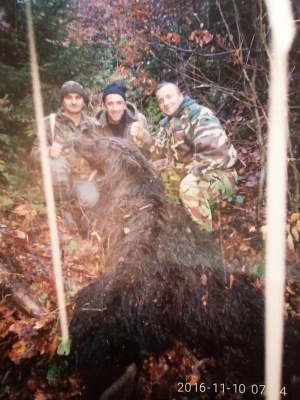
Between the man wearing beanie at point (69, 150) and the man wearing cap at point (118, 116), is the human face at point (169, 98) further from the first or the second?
the man wearing beanie at point (69, 150)

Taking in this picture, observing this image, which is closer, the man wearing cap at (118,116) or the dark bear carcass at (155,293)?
the dark bear carcass at (155,293)

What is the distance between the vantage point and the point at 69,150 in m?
2.30

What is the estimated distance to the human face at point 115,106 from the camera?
230 cm

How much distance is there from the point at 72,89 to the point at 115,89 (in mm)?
297

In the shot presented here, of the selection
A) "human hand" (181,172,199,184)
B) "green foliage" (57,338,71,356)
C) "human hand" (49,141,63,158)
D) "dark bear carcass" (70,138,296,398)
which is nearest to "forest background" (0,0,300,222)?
"human hand" (49,141,63,158)

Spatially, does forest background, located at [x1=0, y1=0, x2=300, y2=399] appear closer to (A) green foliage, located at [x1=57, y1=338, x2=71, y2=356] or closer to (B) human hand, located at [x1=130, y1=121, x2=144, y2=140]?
(B) human hand, located at [x1=130, y1=121, x2=144, y2=140]

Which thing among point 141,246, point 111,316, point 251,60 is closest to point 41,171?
point 141,246

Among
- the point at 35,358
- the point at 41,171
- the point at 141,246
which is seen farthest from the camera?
the point at 41,171

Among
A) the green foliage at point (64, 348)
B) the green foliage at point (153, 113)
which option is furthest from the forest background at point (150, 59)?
the green foliage at point (64, 348)

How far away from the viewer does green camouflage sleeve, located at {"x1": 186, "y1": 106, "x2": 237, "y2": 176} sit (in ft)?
7.47

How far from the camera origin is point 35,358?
1.97 metres

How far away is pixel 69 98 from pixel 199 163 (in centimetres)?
98

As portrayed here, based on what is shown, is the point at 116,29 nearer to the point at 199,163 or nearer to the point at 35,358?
the point at 199,163

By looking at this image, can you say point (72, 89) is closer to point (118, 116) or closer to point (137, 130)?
point (118, 116)
